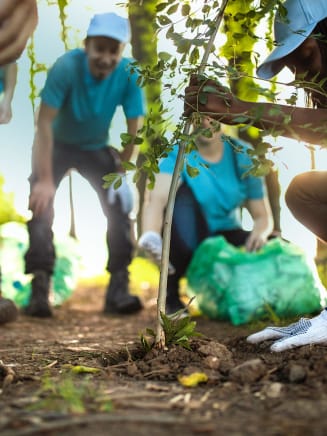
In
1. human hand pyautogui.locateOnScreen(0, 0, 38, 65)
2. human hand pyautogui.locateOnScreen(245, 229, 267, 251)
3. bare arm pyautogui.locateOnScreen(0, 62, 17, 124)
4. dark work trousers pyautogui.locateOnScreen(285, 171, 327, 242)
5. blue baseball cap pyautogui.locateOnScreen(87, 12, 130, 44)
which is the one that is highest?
blue baseball cap pyautogui.locateOnScreen(87, 12, 130, 44)

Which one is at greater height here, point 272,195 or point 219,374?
point 272,195

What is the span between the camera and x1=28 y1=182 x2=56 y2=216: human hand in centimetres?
424

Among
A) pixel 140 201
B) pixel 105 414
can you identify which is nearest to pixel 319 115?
pixel 105 414

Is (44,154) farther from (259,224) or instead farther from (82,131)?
(259,224)

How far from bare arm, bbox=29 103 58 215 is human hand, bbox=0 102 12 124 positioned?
2.70ft

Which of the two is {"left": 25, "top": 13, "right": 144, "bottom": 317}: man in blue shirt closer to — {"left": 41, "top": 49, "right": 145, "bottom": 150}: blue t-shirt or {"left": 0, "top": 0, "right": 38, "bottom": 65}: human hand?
{"left": 41, "top": 49, "right": 145, "bottom": 150}: blue t-shirt

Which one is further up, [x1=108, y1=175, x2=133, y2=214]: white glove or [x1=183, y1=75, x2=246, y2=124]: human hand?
[x1=183, y1=75, x2=246, y2=124]: human hand

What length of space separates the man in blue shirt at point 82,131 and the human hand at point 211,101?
2354 millimetres

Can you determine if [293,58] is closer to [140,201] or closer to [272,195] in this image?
[272,195]

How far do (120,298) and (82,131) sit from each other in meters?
A: 1.19

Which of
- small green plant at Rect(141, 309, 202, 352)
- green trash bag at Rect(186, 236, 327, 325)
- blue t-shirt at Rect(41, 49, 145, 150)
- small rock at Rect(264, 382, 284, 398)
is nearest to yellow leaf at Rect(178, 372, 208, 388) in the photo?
small rock at Rect(264, 382, 284, 398)

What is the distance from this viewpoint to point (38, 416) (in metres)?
1.27

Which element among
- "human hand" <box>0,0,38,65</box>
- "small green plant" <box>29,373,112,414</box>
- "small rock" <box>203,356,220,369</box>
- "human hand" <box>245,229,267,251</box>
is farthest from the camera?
"human hand" <box>245,229,267,251</box>

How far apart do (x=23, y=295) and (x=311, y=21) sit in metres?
2.95
